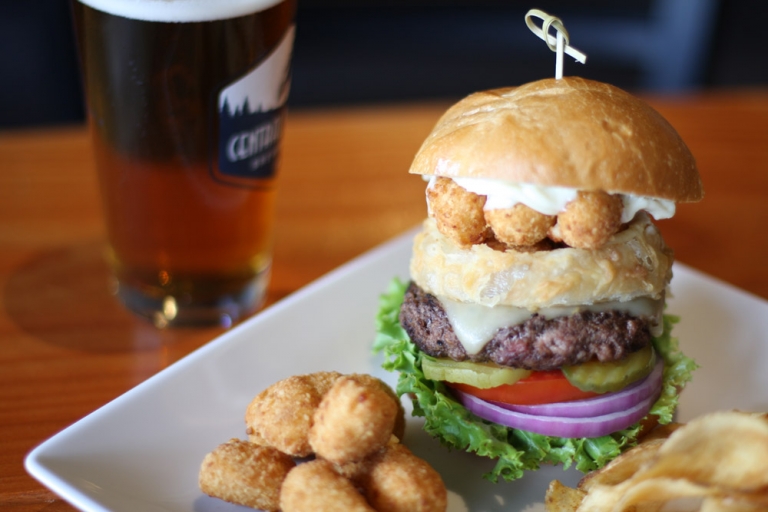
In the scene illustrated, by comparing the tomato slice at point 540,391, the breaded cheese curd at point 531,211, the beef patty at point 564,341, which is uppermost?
the breaded cheese curd at point 531,211

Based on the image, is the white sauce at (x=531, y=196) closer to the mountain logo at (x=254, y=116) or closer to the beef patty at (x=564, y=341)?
the beef patty at (x=564, y=341)

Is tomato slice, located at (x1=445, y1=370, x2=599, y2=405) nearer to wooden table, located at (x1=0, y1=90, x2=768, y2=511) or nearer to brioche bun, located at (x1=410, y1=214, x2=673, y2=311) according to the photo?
brioche bun, located at (x1=410, y1=214, x2=673, y2=311)

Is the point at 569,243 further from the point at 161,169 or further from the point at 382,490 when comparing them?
the point at 161,169

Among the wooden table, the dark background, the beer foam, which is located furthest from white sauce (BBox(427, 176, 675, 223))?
the dark background

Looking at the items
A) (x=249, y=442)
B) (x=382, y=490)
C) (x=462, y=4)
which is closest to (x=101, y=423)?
(x=249, y=442)

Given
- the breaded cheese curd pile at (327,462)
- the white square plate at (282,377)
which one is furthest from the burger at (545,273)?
the breaded cheese curd pile at (327,462)
